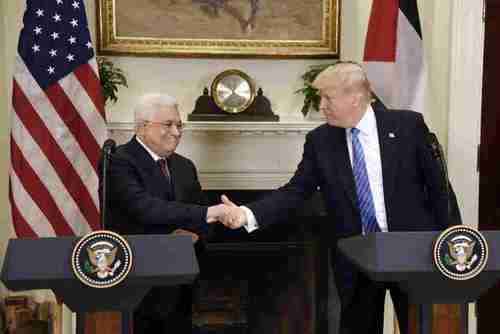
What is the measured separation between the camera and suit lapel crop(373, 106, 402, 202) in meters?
2.71

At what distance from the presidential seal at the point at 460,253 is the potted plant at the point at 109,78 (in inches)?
89.4

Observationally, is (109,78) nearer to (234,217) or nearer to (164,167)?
(164,167)

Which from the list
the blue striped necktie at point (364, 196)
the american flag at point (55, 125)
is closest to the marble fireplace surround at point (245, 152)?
the american flag at point (55, 125)

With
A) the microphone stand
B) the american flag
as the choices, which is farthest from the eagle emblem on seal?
the american flag

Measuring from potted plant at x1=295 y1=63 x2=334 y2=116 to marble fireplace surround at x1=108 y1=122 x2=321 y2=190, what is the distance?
0.38ft

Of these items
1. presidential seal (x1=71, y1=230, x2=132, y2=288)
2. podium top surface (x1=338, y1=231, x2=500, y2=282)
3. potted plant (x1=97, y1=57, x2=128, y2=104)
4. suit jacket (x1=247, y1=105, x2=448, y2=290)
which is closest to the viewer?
presidential seal (x1=71, y1=230, x2=132, y2=288)

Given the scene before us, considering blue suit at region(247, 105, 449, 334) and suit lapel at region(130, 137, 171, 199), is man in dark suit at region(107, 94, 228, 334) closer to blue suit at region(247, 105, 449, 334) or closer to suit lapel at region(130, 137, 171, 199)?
suit lapel at region(130, 137, 171, 199)

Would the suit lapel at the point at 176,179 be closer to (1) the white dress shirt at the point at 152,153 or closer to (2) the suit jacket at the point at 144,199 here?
(2) the suit jacket at the point at 144,199

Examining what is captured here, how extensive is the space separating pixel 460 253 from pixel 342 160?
871 millimetres

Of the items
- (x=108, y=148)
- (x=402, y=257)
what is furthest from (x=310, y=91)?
(x=402, y=257)

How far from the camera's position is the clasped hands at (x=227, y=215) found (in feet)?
9.75

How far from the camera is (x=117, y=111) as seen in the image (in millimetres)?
4223

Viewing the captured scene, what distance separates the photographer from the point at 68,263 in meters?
1.94

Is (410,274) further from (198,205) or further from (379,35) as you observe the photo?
(379,35)
